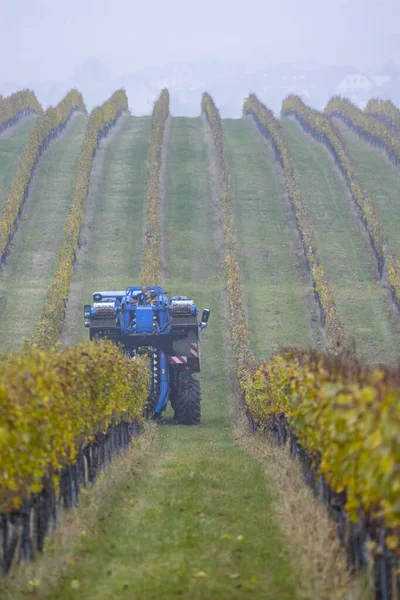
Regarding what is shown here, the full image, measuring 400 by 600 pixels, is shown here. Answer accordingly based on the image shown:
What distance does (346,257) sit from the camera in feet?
167

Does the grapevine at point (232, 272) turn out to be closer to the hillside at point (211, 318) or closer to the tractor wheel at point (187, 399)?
the hillside at point (211, 318)

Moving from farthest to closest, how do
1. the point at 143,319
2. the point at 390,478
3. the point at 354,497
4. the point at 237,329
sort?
1. the point at 237,329
2. the point at 143,319
3. the point at 354,497
4. the point at 390,478

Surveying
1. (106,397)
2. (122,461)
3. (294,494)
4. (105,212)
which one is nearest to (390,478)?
(294,494)

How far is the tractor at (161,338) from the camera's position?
2769cm

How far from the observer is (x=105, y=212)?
58156 millimetres

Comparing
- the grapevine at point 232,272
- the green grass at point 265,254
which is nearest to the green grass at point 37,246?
the grapevine at point 232,272

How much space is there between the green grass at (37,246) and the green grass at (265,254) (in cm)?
1037

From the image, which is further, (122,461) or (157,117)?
(157,117)

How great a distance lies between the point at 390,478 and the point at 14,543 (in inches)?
187

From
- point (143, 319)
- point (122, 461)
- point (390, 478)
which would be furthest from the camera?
point (143, 319)

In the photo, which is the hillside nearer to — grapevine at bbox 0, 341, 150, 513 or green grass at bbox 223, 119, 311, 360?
green grass at bbox 223, 119, 311, 360

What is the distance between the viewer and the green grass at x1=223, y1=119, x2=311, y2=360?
4175cm

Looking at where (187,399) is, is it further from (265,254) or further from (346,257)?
(346,257)

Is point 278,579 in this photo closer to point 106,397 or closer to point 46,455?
point 46,455
